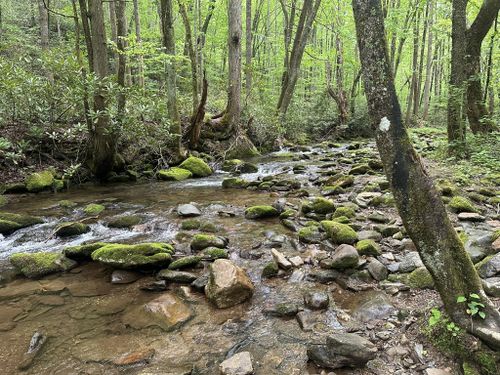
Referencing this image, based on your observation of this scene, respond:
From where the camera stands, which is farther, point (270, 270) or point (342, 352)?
point (270, 270)

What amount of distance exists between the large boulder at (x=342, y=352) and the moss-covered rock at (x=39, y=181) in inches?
346

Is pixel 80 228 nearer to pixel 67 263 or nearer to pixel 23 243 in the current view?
pixel 23 243

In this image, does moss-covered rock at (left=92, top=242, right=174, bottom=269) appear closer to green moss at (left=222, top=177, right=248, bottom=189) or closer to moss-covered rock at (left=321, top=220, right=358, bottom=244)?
moss-covered rock at (left=321, top=220, right=358, bottom=244)

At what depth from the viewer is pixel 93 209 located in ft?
25.4

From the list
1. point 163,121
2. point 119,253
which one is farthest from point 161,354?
point 163,121

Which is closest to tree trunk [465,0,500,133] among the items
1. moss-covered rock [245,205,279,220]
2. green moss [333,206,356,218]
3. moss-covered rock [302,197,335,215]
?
green moss [333,206,356,218]

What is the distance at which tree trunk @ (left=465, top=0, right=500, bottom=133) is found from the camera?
8.97 meters

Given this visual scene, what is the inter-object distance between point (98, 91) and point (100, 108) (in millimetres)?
441

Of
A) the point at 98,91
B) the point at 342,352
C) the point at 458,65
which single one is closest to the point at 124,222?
the point at 98,91

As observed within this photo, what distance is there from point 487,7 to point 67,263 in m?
11.0

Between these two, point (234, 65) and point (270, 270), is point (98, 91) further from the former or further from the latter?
point (270, 270)

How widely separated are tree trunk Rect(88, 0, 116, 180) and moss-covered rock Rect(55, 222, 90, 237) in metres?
3.60

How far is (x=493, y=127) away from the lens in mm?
10086

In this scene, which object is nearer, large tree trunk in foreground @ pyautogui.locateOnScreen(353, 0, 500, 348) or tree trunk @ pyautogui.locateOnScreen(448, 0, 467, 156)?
large tree trunk in foreground @ pyautogui.locateOnScreen(353, 0, 500, 348)
